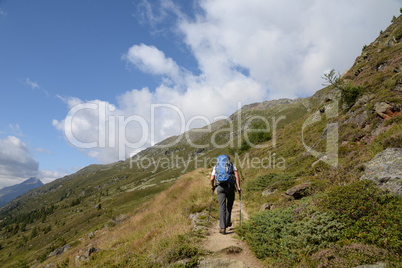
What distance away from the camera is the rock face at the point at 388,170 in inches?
274

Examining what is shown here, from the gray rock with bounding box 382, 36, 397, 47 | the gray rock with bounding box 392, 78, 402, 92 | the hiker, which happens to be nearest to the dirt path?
the hiker

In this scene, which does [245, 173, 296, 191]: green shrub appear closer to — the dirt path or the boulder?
the boulder

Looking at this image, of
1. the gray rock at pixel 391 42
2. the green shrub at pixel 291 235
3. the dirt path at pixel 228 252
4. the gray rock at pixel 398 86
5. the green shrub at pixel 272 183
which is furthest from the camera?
the gray rock at pixel 391 42

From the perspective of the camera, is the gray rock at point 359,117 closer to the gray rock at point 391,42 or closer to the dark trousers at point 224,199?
the dark trousers at point 224,199

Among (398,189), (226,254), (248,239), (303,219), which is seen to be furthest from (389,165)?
(226,254)

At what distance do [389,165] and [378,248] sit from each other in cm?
489

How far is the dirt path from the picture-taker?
6.18m

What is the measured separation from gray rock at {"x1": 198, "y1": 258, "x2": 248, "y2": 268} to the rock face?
5.82 metres

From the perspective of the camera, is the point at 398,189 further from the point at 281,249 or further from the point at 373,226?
the point at 281,249

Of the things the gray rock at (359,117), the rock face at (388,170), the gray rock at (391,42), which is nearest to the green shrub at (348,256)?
the rock face at (388,170)

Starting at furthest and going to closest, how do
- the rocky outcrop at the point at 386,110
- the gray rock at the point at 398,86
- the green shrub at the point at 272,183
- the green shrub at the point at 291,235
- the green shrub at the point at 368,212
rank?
the gray rock at the point at 398,86
the rocky outcrop at the point at 386,110
the green shrub at the point at 272,183
the green shrub at the point at 291,235
the green shrub at the point at 368,212

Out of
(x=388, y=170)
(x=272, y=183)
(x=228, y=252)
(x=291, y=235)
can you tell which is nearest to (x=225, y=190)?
(x=228, y=252)

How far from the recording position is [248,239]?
757cm

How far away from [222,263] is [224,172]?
357 cm
